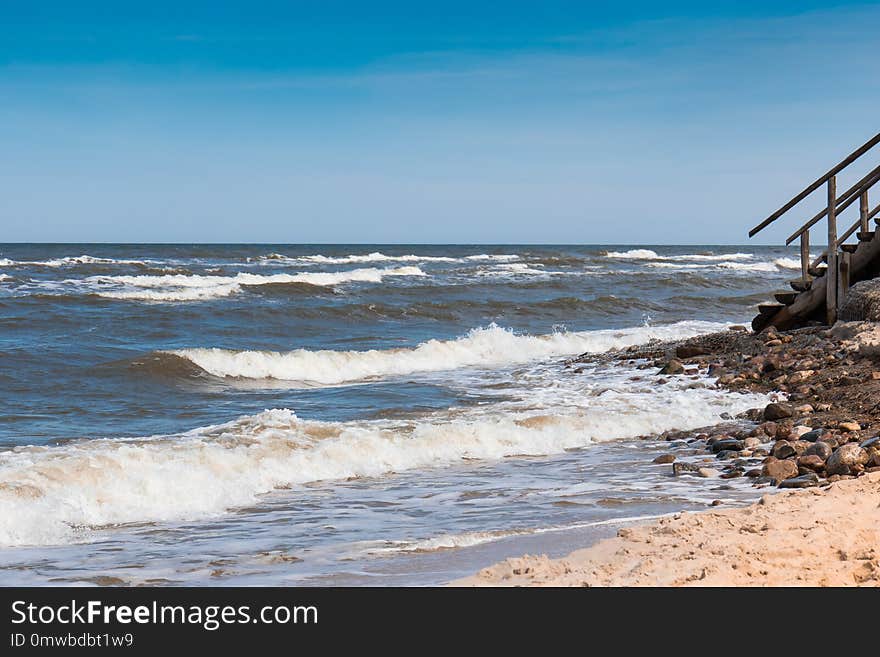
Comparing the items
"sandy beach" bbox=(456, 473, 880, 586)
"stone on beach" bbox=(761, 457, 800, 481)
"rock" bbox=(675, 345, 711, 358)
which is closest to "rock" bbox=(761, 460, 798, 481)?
"stone on beach" bbox=(761, 457, 800, 481)

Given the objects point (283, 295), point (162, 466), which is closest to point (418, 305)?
point (283, 295)

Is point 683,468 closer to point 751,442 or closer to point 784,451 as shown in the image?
point 784,451

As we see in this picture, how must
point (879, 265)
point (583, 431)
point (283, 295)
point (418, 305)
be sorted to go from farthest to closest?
point (283, 295) < point (418, 305) < point (879, 265) < point (583, 431)

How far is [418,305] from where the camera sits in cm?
2622

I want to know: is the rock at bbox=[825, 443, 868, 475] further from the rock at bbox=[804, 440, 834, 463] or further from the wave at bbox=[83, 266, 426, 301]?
the wave at bbox=[83, 266, 426, 301]

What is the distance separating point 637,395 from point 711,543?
6688 mm

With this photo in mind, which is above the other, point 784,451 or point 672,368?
point 672,368

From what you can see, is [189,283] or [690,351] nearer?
[690,351]

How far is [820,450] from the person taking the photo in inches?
273

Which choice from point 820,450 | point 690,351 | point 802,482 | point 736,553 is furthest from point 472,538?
point 690,351

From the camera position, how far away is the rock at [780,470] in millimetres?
6738

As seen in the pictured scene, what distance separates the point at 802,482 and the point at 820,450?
69 cm

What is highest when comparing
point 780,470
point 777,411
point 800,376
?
point 800,376
